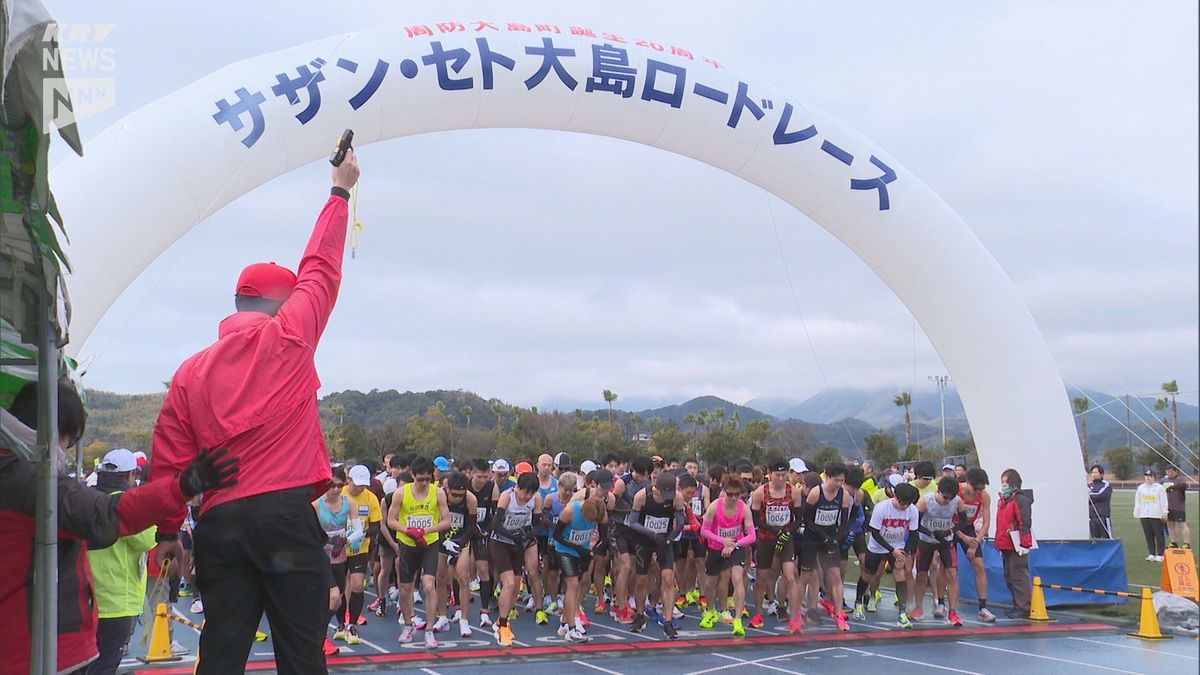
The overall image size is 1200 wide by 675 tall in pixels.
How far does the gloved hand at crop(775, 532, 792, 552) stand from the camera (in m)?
11.6

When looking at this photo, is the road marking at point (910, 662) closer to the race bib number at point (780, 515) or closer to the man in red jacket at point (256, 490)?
the race bib number at point (780, 515)

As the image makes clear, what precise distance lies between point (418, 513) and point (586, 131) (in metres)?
5.05

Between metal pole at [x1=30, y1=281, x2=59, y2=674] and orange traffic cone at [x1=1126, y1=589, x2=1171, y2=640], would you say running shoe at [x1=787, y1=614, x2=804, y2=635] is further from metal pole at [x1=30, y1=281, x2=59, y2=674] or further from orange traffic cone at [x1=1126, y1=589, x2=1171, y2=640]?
metal pole at [x1=30, y1=281, x2=59, y2=674]

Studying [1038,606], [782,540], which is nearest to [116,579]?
[782,540]

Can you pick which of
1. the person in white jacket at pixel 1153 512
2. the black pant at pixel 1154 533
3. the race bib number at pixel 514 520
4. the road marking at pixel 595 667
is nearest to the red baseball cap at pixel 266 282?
the road marking at pixel 595 667

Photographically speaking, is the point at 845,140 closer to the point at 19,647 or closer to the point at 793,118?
the point at 793,118

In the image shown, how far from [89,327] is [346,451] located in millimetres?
11545

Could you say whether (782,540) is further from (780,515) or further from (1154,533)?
(1154,533)

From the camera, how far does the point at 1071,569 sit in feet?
41.4

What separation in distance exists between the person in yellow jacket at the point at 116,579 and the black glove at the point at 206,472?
2.65 m

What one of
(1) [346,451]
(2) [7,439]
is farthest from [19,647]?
(1) [346,451]

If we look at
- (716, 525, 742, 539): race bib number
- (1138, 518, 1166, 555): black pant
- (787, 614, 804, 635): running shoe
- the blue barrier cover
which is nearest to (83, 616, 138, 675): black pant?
(716, 525, 742, 539): race bib number

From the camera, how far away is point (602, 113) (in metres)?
11.7

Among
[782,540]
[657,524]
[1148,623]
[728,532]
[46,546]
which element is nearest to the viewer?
[46,546]
